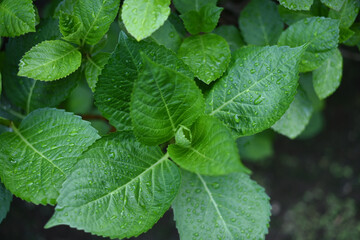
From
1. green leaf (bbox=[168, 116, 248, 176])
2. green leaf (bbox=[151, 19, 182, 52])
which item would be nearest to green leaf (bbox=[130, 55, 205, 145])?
green leaf (bbox=[168, 116, 248, 176])

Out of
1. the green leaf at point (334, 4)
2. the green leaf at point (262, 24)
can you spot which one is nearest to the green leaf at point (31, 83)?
the green leaf at point (262, 24)

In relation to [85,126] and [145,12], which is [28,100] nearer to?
[85,126]

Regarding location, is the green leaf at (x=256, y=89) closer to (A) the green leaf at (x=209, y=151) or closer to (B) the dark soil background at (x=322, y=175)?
(A) the green leaf at (x=209, y=151)

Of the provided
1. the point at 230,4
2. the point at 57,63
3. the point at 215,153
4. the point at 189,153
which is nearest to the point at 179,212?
the point at 189,153

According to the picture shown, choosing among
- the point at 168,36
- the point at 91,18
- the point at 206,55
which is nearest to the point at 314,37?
the point at 206,55

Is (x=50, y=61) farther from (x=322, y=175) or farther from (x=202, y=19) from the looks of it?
(x=322, y=175)
